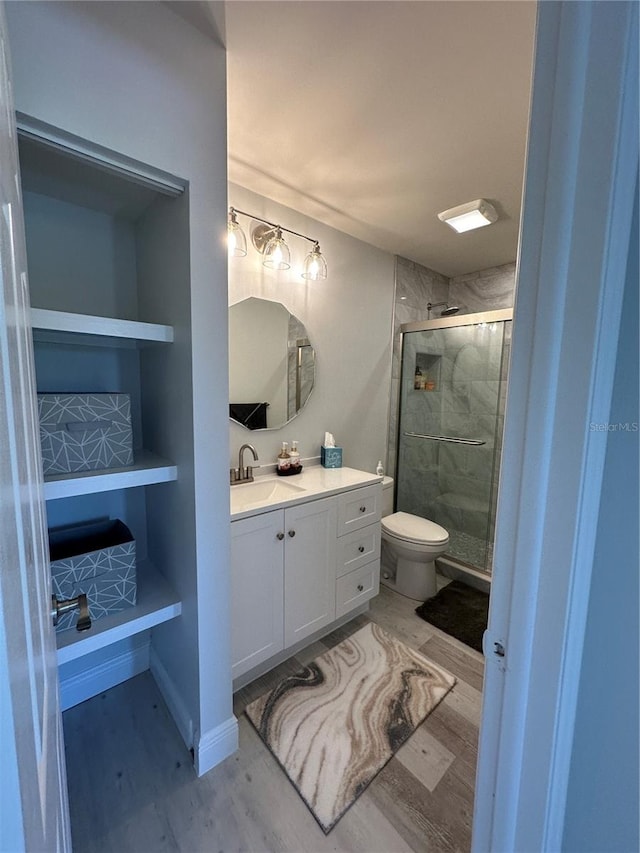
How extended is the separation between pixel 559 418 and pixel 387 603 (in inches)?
82.0

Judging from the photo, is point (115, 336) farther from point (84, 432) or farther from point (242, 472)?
point (242, 472)

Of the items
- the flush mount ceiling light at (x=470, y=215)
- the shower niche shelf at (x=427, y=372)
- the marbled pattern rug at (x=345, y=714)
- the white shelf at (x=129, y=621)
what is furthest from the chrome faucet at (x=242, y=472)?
the flush mount ceiling light at (x=470, y=215)

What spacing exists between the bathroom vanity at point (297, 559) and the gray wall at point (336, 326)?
36 cm

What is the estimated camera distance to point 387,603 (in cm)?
220

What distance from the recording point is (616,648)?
46 cm

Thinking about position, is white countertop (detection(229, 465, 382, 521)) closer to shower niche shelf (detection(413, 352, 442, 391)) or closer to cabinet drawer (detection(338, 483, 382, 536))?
cabinet drawer (detection(338, 483, 382, 536))

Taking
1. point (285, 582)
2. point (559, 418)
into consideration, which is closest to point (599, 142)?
point (559, 418)

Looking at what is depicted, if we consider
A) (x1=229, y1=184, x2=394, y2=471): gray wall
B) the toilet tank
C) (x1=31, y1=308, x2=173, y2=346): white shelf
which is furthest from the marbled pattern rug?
(x1=31, y1=308, x2=173, y2=346): white shelf

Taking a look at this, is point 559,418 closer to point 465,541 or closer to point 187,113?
point 187,113

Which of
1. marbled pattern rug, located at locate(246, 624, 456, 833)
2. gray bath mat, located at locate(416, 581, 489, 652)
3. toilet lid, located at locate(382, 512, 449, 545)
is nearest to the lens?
marbled pattern rug, located at locate(246, 624, 456, 833)

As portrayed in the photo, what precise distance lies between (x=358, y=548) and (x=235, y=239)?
1.75 m

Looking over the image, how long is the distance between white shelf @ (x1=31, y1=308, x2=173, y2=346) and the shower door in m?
2.08

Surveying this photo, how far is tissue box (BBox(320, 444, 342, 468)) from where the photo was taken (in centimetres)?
223

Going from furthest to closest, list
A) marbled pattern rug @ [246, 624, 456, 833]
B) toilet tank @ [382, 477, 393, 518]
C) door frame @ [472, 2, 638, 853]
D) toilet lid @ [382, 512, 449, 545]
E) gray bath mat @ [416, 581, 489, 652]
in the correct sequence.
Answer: toilet tank @ [382, 477, 393, 518] < toilet lid @ [382, 512, 449, 545] < gray bath mat @ [416, 581, 489, 652] < marbled pattern rug @ [246, 624, 456, 833] < door frame @ [472, 2, 638, 853]
